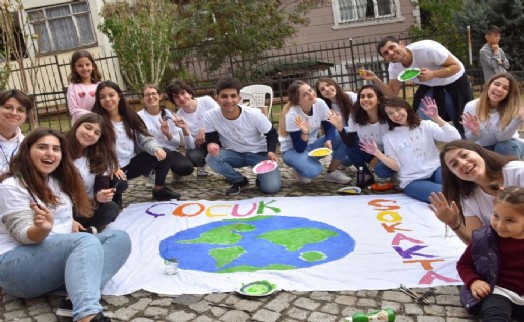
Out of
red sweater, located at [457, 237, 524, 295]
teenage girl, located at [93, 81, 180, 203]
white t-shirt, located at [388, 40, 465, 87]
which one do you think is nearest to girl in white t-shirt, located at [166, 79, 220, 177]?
teenage girl, located at [93, 81, 180, 203]

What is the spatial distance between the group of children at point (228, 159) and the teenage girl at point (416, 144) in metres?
0.01

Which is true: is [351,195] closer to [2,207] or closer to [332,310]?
[332,310]

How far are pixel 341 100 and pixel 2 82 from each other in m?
8.79

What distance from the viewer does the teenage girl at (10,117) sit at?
13.5ft

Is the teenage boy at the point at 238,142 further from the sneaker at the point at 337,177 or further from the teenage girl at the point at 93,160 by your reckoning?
the teenage girl at the point at 93,160

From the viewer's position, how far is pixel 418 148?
15.8ft

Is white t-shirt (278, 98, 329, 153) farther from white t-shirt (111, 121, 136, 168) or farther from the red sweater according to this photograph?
the red sweater

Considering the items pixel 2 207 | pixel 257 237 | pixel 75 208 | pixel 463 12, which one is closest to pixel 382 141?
pixel 257 237

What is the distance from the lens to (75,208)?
3736 millimetres

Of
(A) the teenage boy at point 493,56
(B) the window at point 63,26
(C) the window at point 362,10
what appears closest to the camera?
(A) the teenage boy at point 493,56

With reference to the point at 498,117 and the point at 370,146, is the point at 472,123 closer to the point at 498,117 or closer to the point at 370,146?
the point at 498,117

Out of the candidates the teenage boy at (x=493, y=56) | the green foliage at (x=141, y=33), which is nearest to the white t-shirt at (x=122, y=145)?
the teenage boy at (x=493, y=56)

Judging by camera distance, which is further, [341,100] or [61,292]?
[341,100]

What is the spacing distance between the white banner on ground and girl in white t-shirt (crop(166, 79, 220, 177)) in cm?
83
